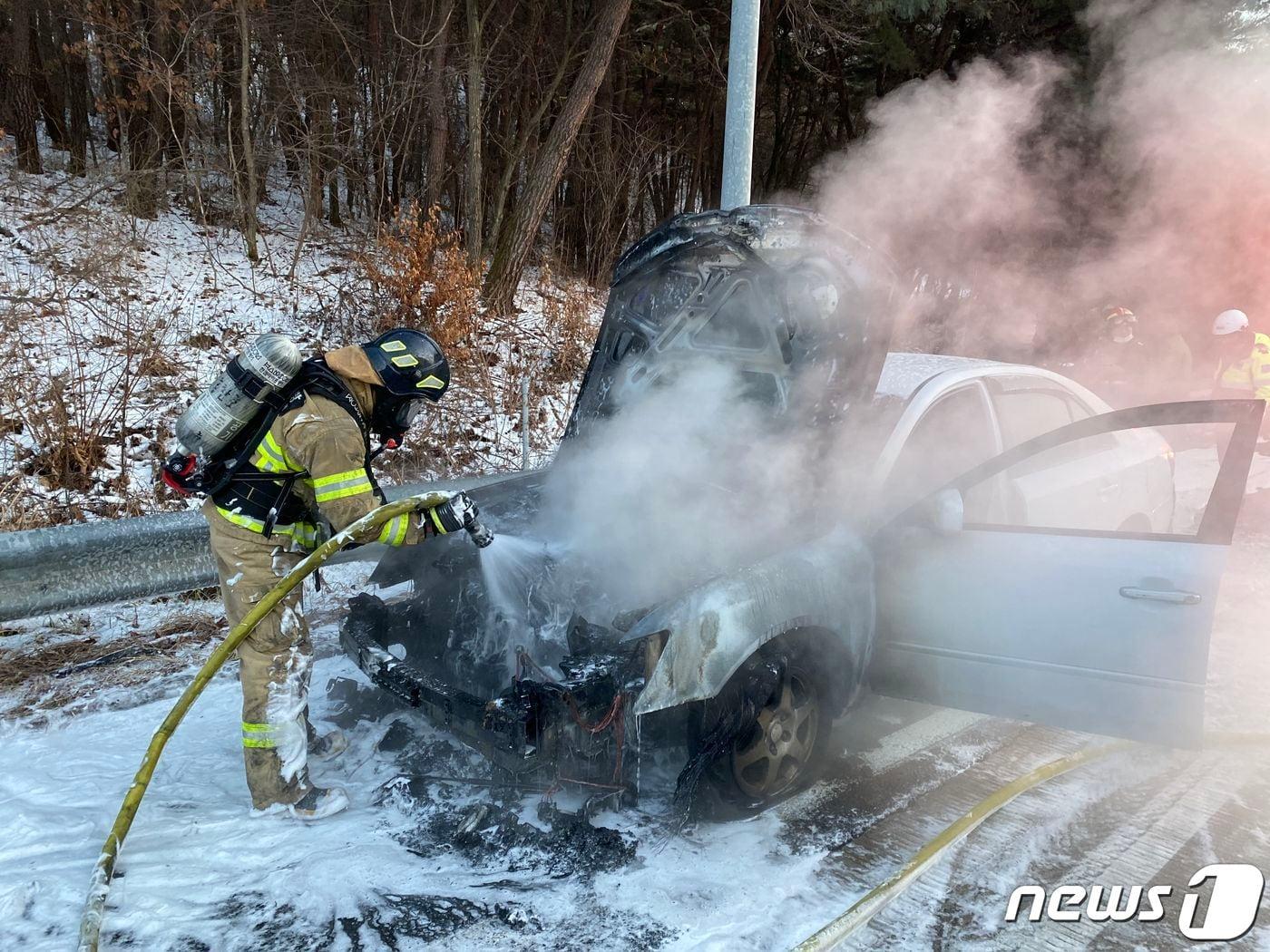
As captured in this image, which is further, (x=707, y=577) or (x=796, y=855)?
(x=707, y=577)

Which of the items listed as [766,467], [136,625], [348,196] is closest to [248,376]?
[766,467]

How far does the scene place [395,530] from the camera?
3.00 meters

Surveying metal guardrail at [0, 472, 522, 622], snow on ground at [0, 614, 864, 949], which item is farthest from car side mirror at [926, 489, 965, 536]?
metal guardrail at [0, 472, 522, 622]

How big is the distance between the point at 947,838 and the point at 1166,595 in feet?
3.81

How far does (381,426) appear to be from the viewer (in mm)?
3311

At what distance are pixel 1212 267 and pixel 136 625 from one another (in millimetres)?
12693

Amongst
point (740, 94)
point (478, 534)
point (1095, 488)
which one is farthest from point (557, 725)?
point (740, 94)

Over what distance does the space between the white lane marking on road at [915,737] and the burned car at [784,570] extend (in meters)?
0.34

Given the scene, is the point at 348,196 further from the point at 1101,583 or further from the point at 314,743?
the point at 1101,583

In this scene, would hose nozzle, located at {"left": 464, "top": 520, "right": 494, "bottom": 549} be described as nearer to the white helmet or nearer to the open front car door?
the open front car door

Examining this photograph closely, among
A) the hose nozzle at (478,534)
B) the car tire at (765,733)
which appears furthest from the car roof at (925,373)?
the hose nozzle at (478,534)

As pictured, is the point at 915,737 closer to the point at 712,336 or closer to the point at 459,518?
the point at 712,336

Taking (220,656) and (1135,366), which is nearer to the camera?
(220,656)

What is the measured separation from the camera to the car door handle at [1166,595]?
299 cm
